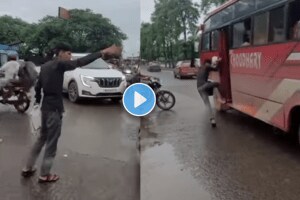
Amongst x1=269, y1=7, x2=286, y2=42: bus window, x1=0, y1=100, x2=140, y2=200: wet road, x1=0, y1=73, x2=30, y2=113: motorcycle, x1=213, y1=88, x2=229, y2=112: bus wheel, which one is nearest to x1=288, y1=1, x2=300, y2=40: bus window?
x1=269, y1=7, x2=286, y2=42: bus window

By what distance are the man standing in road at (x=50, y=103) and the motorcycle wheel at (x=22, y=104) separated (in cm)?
471

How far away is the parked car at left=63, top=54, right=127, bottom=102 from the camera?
27.7ft

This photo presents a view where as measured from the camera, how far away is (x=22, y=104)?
1004 centimetres

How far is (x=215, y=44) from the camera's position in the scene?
36.8 feet

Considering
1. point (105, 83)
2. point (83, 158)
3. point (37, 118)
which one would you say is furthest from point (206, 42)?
point (37, 118)

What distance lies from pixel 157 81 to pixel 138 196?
7.83 m

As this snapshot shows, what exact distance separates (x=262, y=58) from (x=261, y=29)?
52cm

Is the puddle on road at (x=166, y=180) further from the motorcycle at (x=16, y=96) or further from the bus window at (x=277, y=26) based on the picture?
the motorcycle at (x=16, y=96)

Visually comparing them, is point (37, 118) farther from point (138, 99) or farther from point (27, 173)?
point (138, 99)

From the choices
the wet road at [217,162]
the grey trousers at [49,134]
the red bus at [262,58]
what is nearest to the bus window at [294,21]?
the red bus at [262,58]

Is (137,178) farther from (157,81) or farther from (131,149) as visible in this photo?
(157,81)

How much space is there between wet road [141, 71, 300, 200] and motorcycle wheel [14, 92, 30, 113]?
2.84 metres

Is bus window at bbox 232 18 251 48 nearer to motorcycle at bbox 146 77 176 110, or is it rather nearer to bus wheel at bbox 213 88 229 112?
bus wheel at bbox 213 88 229 112

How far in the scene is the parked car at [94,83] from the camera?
27.7 ft
